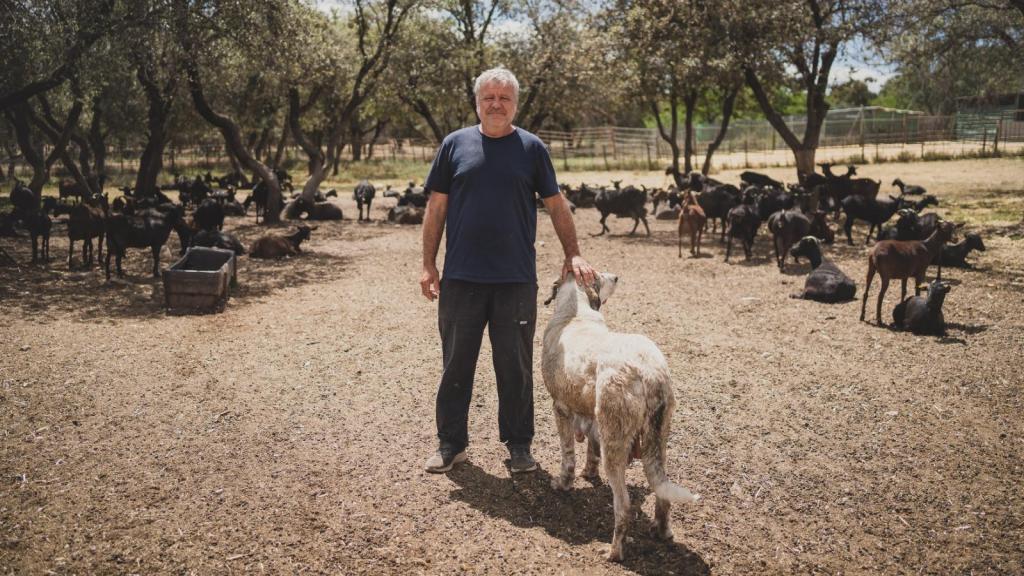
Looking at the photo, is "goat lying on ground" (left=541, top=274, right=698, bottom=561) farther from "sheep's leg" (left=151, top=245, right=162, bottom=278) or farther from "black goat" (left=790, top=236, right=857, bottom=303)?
"sheep's leg" (left=151, top=245, right=162, bottom=278)

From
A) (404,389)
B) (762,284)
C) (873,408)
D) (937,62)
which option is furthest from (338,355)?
(937,62)

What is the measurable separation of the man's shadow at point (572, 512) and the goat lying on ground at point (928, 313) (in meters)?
5.06

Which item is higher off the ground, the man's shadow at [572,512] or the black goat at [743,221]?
the black goat at [743,221]

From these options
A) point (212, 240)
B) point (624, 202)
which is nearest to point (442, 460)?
point (212, 240)

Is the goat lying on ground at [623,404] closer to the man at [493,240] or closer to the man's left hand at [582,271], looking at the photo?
the man's left hand at [582,271]

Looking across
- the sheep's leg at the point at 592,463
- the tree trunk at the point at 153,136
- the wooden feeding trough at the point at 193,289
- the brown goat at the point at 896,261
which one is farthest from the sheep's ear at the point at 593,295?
the tree trunk at the point at 153,136

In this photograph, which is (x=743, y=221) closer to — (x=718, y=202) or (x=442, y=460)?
(x=718, y=202)

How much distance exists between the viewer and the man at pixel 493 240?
4.29 metres

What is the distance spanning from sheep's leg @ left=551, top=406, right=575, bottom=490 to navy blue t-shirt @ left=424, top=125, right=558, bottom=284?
86 centimetres

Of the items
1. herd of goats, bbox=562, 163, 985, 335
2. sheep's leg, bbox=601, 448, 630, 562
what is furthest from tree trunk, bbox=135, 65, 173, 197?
sheep's leg, bbox=601, 448, 630, 562

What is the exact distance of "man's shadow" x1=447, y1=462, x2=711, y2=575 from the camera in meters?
3.84

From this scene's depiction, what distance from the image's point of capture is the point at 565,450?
450cm

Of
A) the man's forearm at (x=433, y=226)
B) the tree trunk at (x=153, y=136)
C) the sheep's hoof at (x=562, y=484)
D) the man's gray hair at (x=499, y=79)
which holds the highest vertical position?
the tree trunk at (x=153, y=136)

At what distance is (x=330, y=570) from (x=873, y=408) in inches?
178
